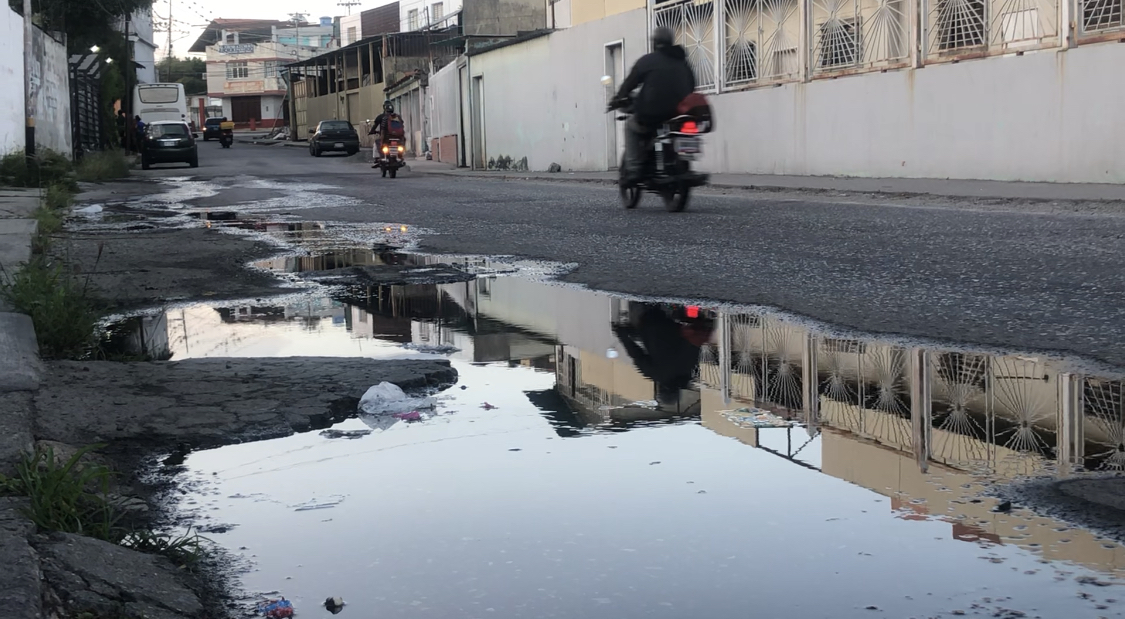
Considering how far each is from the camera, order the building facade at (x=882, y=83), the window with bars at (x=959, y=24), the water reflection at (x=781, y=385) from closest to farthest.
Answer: the water reflection at (x=781, y=385)
the building facade at (x=882, y=83)
the window with bars at (x=959, y=24)

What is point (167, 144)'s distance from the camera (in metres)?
36.0

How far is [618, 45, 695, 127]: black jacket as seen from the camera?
1152 centimetres

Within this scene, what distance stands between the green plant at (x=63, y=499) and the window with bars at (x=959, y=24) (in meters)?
14.1

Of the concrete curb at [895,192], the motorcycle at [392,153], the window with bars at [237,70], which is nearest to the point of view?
the concrete curb at [895,192]

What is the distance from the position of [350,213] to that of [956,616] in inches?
468

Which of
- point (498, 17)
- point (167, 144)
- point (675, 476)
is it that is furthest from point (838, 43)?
point (498, 17)

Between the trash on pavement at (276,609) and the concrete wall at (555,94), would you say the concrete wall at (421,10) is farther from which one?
the trash on pavement at (276,609)

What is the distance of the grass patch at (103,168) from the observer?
2408 centimetres

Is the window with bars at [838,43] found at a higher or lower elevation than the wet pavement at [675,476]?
higher

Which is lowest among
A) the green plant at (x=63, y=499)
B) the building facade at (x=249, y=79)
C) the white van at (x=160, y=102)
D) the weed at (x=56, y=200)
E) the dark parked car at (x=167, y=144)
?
the green plant at (x=63, y=499)

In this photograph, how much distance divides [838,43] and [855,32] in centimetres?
59

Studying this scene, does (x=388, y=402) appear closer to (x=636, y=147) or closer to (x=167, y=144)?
(x=636, y=147)

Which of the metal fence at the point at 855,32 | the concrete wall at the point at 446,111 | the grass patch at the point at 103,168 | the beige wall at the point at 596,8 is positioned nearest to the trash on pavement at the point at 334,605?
the metal fence at the point at 855,32

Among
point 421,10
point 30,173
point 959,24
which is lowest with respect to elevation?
point 30,173
